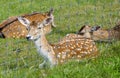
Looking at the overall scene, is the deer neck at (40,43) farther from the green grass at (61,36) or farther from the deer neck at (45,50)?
the green grass at (61,36)

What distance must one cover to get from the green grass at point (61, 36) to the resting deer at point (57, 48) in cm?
23

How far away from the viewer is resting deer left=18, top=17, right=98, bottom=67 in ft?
29.7

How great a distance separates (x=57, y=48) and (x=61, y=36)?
2.96 meters

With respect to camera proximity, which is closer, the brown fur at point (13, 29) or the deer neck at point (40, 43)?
the deer neck at point (40, 43)

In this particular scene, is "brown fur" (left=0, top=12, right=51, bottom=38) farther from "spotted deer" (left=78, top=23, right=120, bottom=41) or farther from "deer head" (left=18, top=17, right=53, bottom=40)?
"deer head" (left=18, top=17, right=53, bottom=40)

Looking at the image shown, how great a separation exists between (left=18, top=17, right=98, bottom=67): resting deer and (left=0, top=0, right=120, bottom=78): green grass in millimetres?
226

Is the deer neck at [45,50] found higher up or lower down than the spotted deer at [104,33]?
higher up

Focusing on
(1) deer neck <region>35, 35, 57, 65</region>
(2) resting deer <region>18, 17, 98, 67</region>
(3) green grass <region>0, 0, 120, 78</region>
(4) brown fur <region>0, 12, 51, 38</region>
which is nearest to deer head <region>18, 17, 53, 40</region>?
(2) resting deer <region>18, 17, 98, 67</region>

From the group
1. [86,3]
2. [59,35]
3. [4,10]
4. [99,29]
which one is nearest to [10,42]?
[59,35]

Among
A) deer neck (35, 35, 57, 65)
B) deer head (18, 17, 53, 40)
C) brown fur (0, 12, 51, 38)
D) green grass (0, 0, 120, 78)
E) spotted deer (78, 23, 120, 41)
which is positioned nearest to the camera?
green grass (0, 0, 120, 78)

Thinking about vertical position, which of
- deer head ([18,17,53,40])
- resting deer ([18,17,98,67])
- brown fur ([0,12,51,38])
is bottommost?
brown fur ([0,12,51,38])

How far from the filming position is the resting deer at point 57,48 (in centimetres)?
905

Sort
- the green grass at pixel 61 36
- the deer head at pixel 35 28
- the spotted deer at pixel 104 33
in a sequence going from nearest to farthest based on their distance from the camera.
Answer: the green grass at pixel 61 36, the deer head at pixel 35 28, the spotted deer at pixel 104 33

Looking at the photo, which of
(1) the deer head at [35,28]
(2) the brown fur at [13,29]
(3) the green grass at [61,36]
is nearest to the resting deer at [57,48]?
(1) the deer head at [35,28]
